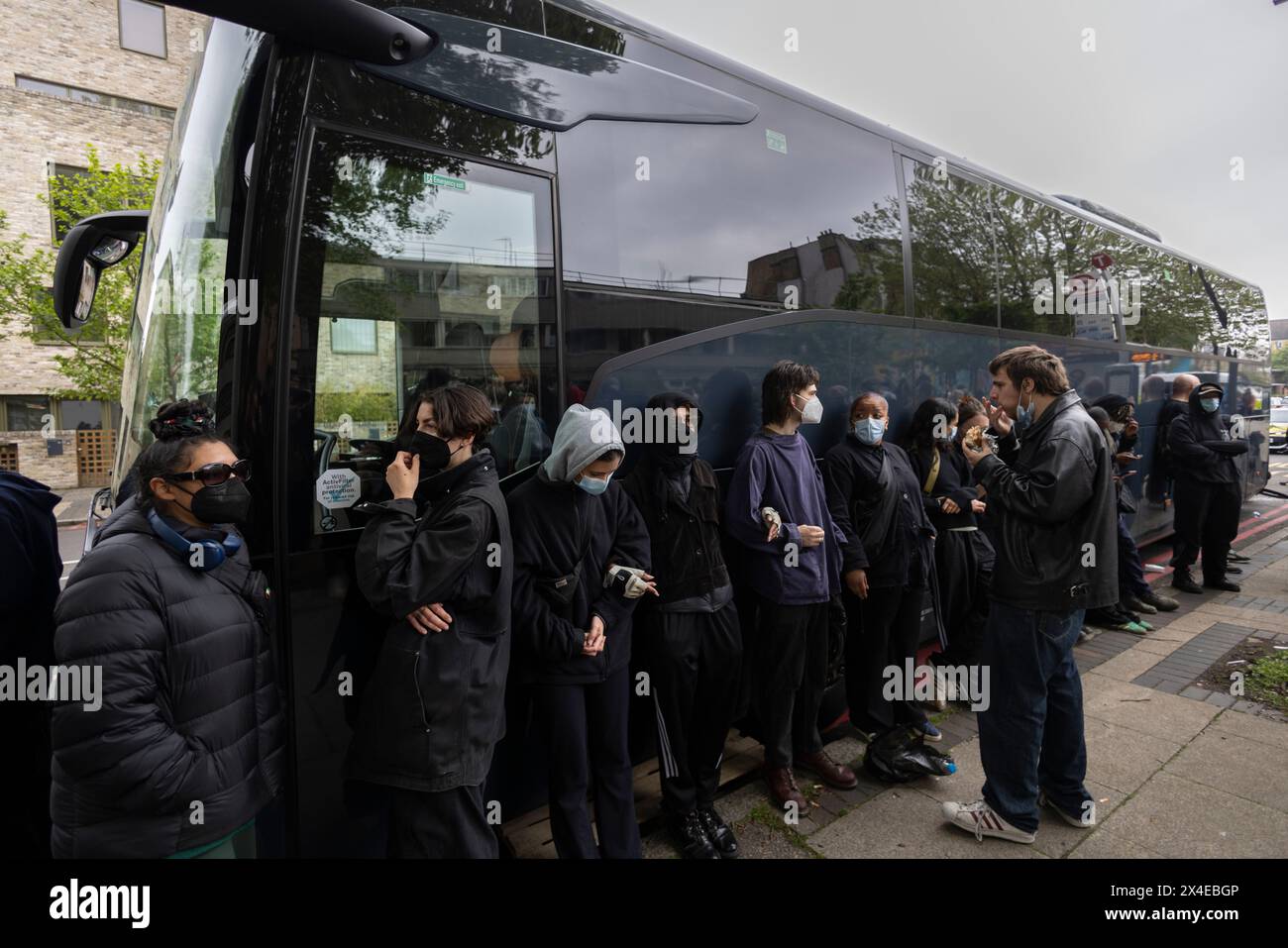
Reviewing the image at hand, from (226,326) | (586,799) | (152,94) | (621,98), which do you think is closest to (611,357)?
(621,98)

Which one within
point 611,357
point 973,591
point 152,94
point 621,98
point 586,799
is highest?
point 152,94

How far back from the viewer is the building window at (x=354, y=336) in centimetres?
235

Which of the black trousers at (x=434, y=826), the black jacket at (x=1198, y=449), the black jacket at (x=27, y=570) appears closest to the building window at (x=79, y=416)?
the black jacket at (x=27, y=570)

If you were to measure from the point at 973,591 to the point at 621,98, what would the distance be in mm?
3802

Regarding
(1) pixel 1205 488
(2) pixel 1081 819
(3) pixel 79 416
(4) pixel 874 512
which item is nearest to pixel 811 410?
(4) pixel 874 512

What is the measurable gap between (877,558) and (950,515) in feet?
3.37

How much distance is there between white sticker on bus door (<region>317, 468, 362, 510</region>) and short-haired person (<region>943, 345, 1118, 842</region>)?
2.75 meters

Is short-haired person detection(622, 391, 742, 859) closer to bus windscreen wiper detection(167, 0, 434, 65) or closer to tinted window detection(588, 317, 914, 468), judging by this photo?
tinted window detection(588, 317, 914, 468)

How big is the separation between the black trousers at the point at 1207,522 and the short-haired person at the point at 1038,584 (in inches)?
224

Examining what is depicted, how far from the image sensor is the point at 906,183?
472 centimetres

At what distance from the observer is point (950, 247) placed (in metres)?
5.03

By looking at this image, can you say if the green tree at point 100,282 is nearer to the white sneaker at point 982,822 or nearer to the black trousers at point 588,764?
the black trousers at point 588,764
